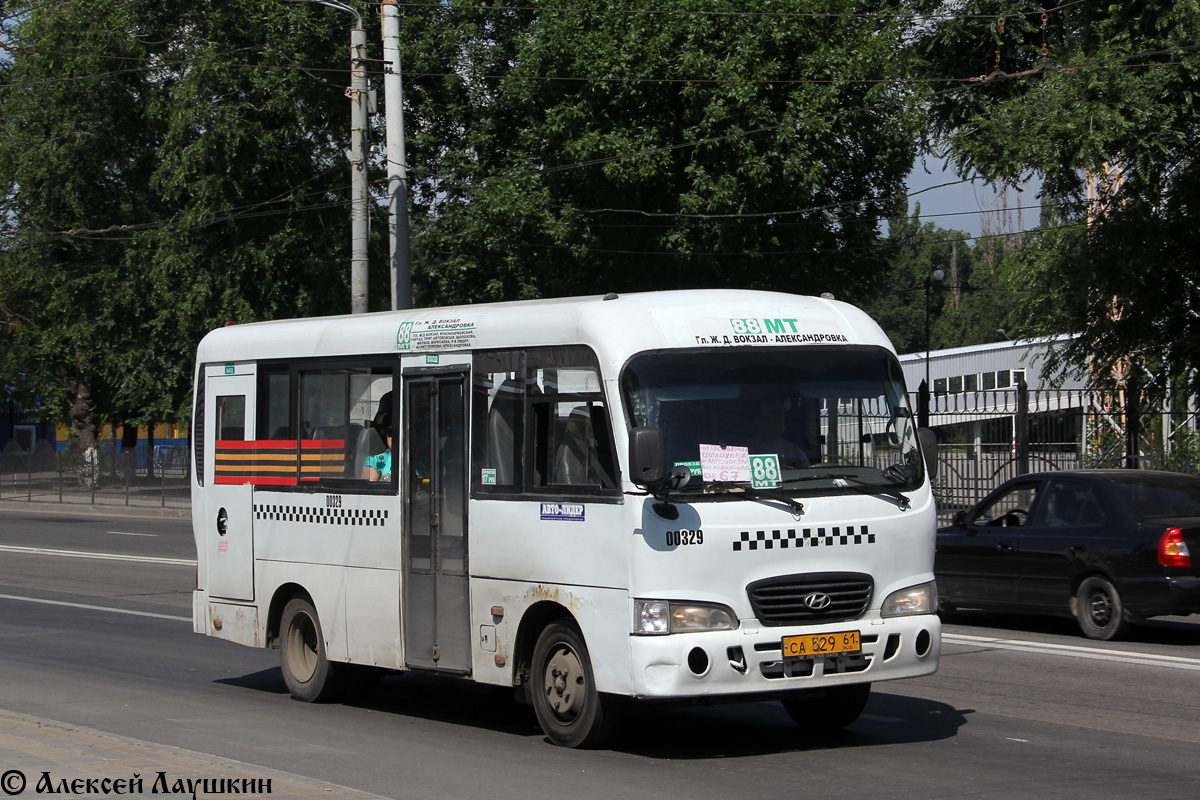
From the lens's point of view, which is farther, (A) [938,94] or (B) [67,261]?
(B) [67,261]

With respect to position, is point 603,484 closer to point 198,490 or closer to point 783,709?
point 783,709

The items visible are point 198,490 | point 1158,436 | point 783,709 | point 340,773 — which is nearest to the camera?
point 340,773

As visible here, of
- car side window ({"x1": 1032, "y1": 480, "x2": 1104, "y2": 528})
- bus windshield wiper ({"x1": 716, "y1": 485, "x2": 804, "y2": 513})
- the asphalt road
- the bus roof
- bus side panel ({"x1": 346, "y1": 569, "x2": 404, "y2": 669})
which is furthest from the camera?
car side window ({"x1": 1032, "y1": 480, "x2": 1104, "y2": 528})

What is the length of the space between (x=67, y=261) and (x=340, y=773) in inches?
1605

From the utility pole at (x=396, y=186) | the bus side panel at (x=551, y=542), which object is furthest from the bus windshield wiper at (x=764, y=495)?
the utility pole at (x=396, y=186)

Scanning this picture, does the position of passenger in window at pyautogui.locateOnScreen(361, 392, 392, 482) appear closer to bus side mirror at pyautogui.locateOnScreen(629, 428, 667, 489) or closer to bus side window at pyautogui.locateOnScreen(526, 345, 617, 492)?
bus side window at pyautogui.locateOnScreen(526, 345, 617, 492)

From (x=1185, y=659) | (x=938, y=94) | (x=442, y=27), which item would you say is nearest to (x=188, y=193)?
(x=442, y=27)

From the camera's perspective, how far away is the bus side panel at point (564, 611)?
25.2 feet

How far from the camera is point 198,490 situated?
454 inches

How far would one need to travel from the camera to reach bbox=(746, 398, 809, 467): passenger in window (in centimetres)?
801

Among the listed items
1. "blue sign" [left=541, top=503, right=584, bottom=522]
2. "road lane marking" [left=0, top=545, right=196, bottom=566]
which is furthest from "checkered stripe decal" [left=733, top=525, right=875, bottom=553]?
"road lane marking" [left=0, top=545, right=196, bottom=566]

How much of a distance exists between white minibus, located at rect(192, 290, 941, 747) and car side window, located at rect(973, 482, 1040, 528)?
5795 millimetres

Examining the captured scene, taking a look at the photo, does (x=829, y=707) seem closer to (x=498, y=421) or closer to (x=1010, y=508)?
(x=498, y=421)

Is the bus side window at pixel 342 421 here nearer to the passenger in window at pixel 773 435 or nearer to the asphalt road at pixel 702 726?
the asphalt road at pixel 702 726
